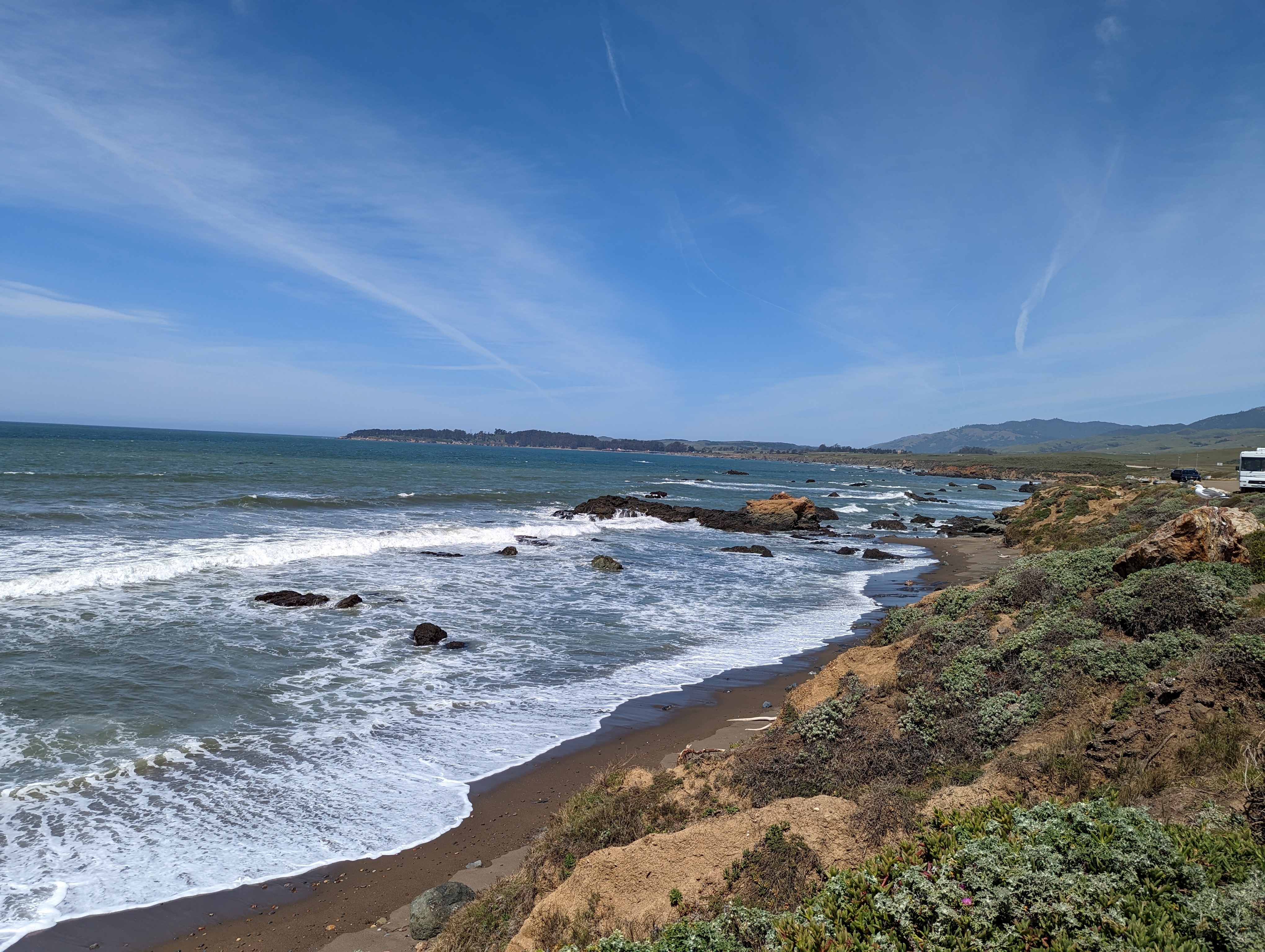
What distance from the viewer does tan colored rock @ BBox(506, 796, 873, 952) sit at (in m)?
4.54

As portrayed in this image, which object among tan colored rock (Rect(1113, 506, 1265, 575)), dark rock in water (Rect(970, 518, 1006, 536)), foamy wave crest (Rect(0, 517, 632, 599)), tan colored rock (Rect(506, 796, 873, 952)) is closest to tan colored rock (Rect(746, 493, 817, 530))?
dark rock in water (Rect(970, 518, 1006, 536))

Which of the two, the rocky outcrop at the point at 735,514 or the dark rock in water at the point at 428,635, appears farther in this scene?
the rocky outcrop at the point at 735,514

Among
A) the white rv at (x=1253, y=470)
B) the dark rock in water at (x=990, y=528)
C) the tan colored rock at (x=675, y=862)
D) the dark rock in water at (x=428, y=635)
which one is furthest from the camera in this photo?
the dark rock in water at (x=990, y=528)

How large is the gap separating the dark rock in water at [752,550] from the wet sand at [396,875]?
61.0ft

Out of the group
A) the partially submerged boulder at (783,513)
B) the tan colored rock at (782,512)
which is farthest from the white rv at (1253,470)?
the tan colored rock at (782,512)

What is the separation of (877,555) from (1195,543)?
21229mm

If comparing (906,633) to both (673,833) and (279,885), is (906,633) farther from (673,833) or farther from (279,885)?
(279,885)

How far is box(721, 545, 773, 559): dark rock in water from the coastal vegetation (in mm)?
20360

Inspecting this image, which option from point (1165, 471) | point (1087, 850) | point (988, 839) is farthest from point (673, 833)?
point (1165, 471)

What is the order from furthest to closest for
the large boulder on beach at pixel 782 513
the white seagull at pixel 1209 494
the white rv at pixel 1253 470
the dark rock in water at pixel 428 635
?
1. the large boulder on beach at pixel 782 513
2. the white rv at pixel 1253 470
3. the white seagull at pixel 1209 494
4. the dark rock in water at pixel 428 635

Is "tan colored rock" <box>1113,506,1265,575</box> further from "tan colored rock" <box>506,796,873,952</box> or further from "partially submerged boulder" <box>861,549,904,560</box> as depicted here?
"partially submerged boulder" <box>861,549,904,560</box>

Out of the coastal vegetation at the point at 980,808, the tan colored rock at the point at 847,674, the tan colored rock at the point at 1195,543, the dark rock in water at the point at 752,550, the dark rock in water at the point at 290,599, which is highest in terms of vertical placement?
the tan colored rock at the point at 1195,543

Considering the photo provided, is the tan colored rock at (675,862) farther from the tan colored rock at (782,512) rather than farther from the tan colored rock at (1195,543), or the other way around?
the tan colored rock at (782,512)

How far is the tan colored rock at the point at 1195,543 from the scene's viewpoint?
927 centimetres
